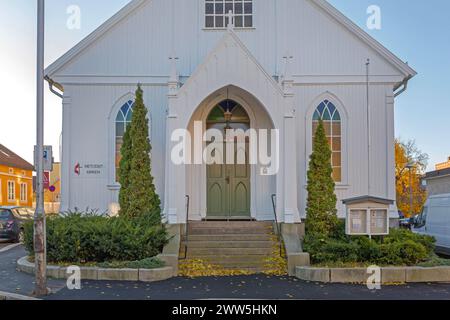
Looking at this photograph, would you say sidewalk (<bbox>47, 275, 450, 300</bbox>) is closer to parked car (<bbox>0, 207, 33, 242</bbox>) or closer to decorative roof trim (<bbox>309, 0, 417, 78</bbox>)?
decorative roof trim (<bbox>309, 0, 417, 78</bbox>)

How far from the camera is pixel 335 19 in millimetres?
15664

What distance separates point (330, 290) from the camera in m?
9.95

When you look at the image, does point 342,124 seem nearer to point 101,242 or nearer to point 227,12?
point 227,12

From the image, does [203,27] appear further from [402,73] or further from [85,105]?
[402,73]

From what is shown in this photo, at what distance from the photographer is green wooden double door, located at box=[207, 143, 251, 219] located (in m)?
15.4

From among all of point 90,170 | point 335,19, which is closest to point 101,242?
point 90,170

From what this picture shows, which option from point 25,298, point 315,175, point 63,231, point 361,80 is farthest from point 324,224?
point 25,298

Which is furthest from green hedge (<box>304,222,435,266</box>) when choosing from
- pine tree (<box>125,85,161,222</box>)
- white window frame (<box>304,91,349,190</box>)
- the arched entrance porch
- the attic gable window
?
the attic gable window

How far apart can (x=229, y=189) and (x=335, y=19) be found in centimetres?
634

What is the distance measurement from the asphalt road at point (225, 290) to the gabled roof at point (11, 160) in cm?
3238

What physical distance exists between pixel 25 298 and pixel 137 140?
5.60 m

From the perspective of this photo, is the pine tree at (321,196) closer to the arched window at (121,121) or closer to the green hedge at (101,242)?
the green hedge at (101,242)

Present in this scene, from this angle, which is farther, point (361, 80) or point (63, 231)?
point (361, 80)

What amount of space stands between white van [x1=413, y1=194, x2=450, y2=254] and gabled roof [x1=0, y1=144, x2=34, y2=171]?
3323 centimetres
